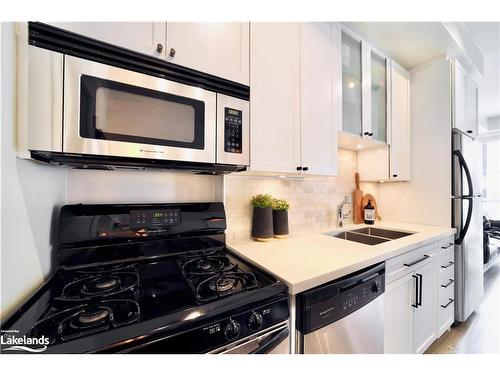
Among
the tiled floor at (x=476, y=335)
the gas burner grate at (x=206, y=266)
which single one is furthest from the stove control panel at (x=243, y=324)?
the tiled floor at (x=476, y=335)

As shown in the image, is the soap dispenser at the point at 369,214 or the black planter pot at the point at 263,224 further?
the soap dispenser at the point at 369,214

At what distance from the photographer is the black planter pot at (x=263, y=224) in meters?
1.33

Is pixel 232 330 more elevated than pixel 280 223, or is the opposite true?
pixel 280 223

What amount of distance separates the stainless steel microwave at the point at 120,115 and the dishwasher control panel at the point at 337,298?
697 mm

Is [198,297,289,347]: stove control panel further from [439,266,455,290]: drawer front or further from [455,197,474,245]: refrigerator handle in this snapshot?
[455,197,474,245]: refrigerator handle

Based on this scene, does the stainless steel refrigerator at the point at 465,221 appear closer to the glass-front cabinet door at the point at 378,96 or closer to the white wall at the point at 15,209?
the glass-front cabinet door at the point at 378,96

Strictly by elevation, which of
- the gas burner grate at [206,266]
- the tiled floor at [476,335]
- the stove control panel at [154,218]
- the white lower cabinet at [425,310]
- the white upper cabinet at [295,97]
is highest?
the white upper cabinet at [295,97]

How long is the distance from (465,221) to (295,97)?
190 centimetres

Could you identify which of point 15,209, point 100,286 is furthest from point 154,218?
point 15,209

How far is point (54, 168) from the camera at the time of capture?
2.85 ft

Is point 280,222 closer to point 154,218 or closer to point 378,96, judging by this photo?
point 154,218

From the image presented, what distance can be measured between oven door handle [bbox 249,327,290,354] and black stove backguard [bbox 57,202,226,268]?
0.58 metres

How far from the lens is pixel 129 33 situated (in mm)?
792
